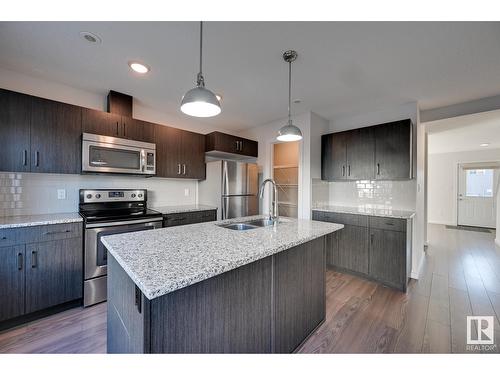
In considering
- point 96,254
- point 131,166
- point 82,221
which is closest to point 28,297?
point 96,254

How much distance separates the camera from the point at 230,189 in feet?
11.2

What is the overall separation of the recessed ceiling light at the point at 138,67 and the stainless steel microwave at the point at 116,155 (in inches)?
33.7

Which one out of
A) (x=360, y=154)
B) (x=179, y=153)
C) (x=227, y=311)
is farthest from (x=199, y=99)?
(x=360, y=154)

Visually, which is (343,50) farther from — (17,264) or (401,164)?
(17,264)

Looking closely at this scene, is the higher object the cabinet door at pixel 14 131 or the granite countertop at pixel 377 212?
the cabinet door at pixel 14 131

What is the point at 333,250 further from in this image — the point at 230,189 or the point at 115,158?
Answer: the point at 115,158

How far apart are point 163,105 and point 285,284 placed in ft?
9.57

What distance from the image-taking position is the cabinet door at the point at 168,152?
9.86 ft

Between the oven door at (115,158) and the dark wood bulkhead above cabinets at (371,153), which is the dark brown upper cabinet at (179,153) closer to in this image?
the oven door at (115,158)

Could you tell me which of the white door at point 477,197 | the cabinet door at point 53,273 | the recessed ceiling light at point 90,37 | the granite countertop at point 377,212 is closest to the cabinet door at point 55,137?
the cabinet door at point 53,273

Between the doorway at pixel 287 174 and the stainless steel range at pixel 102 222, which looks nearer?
the stainless steel range at pixel 102 222

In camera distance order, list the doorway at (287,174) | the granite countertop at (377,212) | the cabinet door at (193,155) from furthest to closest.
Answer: the doorway at (287,174)
the cabinet door at (193,155)
the granite countertop at (377,212)

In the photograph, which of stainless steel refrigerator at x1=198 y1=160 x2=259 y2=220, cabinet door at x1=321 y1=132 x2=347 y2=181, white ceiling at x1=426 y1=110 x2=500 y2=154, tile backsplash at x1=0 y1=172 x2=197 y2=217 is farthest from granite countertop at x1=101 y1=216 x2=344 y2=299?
white ceiling at x1=426 y1=110 x2=500 y2=154

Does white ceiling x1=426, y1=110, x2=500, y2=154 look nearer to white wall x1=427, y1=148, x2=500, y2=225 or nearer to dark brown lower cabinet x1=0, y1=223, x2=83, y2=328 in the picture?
white wall x1=427, y1=148, x2=500, y2=225
